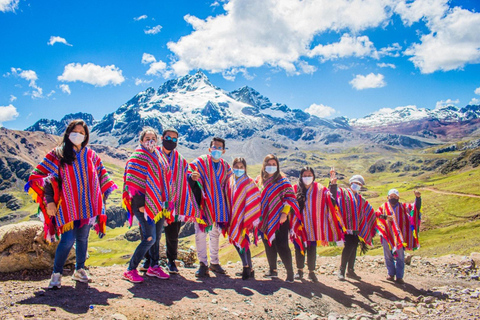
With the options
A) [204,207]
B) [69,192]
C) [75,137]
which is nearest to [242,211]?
[204,207]

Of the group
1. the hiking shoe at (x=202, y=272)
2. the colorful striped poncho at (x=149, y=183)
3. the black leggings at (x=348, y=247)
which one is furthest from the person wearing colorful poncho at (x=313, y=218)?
the colorful striped poncho at (x=149, y=183)

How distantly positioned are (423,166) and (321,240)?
204535 mm

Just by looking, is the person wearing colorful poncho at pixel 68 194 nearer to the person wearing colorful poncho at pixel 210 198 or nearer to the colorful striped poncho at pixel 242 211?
the person wearing colorful poncho at pixel 210 198

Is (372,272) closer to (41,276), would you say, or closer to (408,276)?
(408,276)

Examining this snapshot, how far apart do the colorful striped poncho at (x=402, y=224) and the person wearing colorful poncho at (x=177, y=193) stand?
640 cm

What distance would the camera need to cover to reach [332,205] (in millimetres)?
9375

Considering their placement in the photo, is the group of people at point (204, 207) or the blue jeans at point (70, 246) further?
the group of people at point (204, 207)

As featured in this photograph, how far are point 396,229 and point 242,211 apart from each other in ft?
17.9

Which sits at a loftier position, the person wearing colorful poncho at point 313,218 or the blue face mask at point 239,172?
the blue face mask at point 239,172

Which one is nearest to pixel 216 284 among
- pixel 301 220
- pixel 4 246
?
pixel 301 220

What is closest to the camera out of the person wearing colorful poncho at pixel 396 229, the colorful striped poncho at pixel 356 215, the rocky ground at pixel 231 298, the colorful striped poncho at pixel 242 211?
the rocky ground at pixel 231 298

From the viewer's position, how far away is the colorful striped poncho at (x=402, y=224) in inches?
402

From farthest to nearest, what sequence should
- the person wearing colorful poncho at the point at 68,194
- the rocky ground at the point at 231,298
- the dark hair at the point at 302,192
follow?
1. the dark hair at the point at 302,192
2. the person wearing colorful poncho at the point at 68,194
3. the rocky ground at the point at 231,298

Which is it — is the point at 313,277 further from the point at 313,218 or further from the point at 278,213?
the point at 278,213
